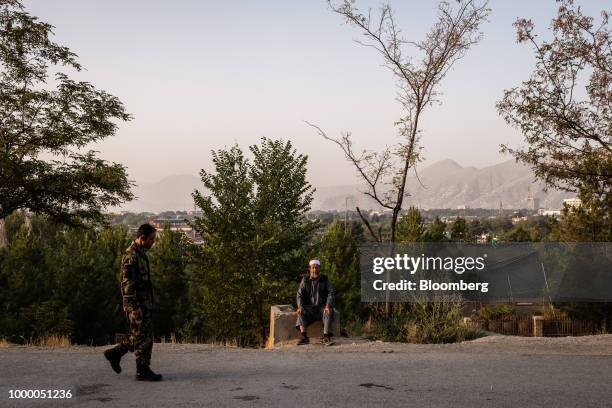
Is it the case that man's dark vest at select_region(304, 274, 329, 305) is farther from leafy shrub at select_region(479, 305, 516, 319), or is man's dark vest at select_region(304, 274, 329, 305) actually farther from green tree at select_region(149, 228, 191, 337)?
green tree at select_region(149, 228, 191, 337)

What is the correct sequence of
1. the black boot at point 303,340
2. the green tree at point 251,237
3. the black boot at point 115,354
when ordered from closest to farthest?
the black boot at point 115,354
the black boot at point 303,340
the green tree at point 251,237

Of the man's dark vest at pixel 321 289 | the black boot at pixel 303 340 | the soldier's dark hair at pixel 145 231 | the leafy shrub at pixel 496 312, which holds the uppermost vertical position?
the soldier's dark hair at pixel 145 231

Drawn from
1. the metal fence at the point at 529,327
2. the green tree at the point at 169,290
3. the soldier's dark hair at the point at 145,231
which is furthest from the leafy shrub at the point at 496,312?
the soldier's dark hair at the point at 145,231

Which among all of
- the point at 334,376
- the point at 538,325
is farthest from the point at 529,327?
the point at 334,376

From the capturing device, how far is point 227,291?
2897 cm

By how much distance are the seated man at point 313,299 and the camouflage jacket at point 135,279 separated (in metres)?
3.72

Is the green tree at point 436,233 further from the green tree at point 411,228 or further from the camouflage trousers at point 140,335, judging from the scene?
the camouflage trousers at point 140,335

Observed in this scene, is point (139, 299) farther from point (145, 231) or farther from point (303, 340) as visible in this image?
point (303, 340)

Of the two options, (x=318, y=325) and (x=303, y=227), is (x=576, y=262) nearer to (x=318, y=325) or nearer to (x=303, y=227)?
(x=303, y=227)

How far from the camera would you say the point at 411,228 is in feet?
165

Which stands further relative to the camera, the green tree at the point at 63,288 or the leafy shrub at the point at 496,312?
the leafy shrub at the point at 496,312

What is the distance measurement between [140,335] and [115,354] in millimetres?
541

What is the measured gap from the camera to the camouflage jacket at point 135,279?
7426 mm

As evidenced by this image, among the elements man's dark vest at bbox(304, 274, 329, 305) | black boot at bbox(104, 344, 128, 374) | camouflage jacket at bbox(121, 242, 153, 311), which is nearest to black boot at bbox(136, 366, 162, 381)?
black boot at bbox(104, 344, 128, 374)
